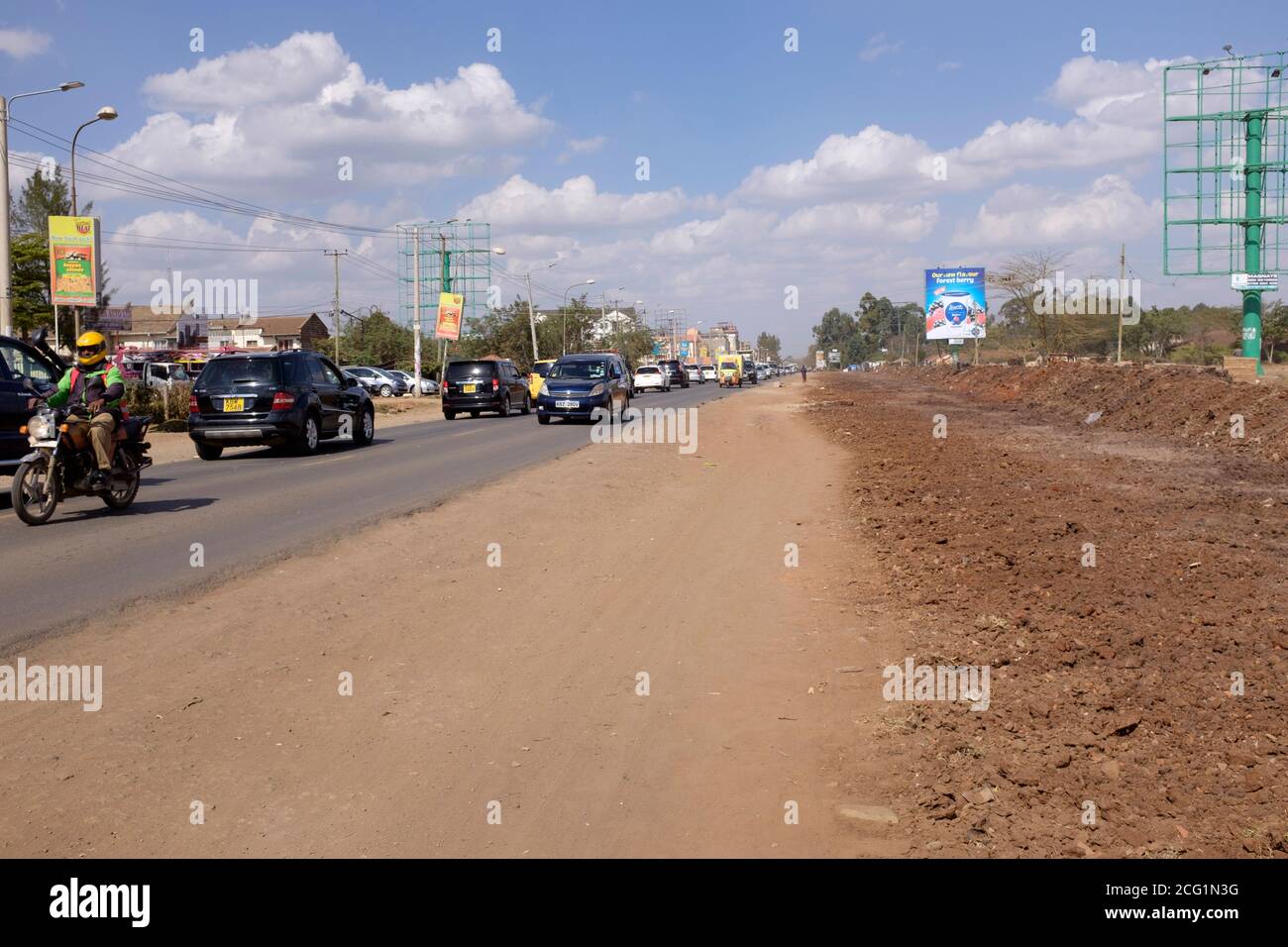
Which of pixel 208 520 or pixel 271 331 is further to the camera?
pixel 271 331

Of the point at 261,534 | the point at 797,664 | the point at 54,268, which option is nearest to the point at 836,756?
the point at 797,664

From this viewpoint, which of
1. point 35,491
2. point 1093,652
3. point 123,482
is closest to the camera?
point 1093,652

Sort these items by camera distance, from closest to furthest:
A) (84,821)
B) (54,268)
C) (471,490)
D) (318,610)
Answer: (84,821) → (318,610) → (471,490) → (54,268)

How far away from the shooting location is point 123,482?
12.0 metres

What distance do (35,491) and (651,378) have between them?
52.1 m

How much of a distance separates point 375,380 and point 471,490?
41.1 metres

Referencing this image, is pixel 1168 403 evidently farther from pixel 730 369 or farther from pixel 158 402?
pixel 730 369

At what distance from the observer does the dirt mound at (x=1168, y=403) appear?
19602 millimetres

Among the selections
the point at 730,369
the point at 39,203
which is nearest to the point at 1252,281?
the point at 730,369

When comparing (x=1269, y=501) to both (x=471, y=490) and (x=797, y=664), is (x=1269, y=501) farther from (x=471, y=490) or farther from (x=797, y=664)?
(x=471, y=490)

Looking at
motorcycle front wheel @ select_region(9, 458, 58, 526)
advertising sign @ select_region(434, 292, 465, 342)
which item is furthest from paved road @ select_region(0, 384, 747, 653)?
advertising sign @ select_region(434, 292, 465, 342)
